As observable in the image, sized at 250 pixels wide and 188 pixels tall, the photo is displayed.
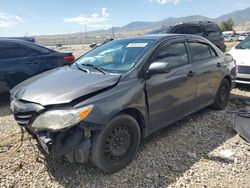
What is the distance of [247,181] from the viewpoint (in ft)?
10.2

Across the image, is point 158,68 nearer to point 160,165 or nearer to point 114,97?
point 114,97

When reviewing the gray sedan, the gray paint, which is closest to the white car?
the gray sedan

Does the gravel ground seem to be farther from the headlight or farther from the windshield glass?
the windshield glass

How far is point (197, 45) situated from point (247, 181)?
247 cm

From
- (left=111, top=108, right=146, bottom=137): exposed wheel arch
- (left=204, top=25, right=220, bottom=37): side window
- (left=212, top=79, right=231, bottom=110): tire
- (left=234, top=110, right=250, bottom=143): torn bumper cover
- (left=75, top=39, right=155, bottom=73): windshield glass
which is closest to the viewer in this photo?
(left=111, top=108, right=146, bottom=137): exposed wheel arch

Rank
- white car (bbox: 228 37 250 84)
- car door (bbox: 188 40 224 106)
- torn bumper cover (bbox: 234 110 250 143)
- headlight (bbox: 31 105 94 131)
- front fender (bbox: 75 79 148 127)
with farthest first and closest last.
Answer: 1. white car (bbox: 228 37 250 84)
2. car door (bbox: 188 40 224 106)
3. torn bumper cover (bbox: 234 110 250 143)
4. front fender (bbox: 75 79 148 127)
5. headlight (bbox: 31 105 94 131)

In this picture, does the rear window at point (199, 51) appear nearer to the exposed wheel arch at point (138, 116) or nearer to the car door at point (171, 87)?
the car door at point (171, 87)

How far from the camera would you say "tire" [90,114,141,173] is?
116 inches

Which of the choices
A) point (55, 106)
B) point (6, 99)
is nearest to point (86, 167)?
point (55, 106)

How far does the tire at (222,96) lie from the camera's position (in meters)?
5.21

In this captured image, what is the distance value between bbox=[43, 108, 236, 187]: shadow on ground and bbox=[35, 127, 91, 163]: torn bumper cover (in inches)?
20.1

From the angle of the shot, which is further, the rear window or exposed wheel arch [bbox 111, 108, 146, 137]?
the rear window

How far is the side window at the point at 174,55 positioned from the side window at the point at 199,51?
0.25 meters

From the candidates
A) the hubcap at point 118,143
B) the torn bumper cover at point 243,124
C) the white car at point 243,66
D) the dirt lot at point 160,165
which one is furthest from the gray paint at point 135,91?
the white car at point 243,66
